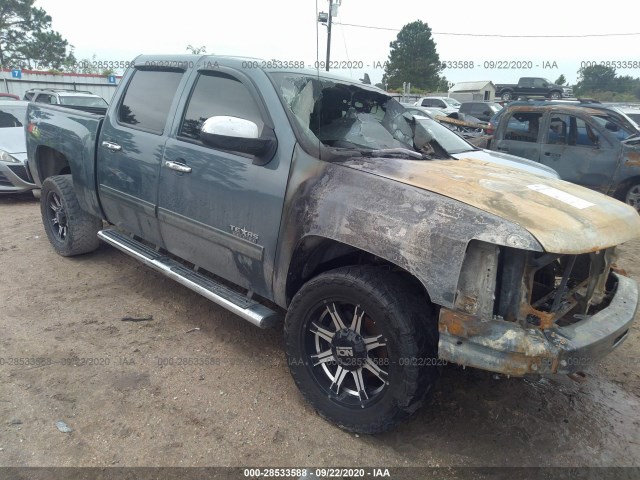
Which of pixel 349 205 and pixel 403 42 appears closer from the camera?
pixel 349 205

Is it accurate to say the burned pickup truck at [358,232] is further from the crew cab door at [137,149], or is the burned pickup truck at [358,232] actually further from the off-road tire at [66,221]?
the off-road tire at [66,221]

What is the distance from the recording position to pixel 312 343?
8.93ft

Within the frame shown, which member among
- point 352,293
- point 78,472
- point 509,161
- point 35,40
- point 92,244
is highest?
point 35,40

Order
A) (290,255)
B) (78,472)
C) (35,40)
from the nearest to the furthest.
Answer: (78,472)
(290,255)
(35,40)

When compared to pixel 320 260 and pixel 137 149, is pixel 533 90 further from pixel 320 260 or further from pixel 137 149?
pixel 320 260

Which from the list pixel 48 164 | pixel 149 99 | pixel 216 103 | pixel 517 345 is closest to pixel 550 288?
pixel 517 345

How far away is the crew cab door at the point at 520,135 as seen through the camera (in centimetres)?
818

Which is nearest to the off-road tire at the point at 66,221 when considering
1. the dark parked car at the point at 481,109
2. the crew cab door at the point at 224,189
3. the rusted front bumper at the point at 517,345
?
the crew cab door at the point at 224,189

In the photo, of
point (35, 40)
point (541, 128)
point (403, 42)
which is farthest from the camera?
point (403, 42)

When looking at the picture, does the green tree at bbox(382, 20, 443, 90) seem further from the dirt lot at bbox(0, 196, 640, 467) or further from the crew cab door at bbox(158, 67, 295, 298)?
the dirt lot at bbox(0, 196, 640, 467)

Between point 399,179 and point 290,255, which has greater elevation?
point 399,179

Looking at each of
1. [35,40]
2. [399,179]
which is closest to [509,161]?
[399,179]

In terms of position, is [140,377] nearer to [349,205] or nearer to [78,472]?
[78,472]

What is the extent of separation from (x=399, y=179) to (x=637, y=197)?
6.81m
